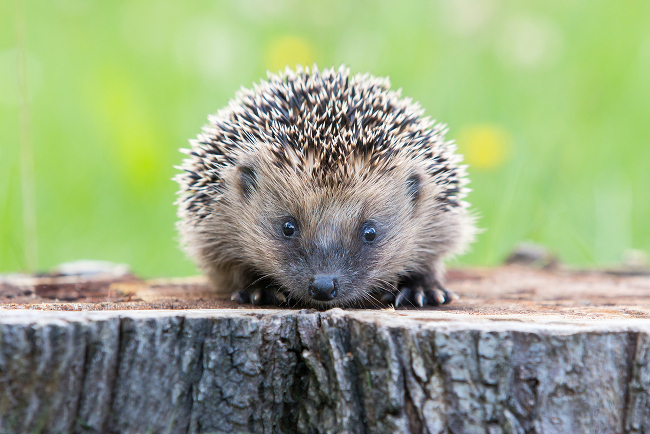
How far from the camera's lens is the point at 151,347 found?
74.4 inches

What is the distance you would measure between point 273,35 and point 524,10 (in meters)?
2.20

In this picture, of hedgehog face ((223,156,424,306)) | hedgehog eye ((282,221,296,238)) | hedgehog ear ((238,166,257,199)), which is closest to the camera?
hedgehog face ((223,156,424,306))

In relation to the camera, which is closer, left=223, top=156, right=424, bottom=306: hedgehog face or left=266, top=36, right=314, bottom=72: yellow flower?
left=223, top=156, right=424, bottom=306: hedgehog face

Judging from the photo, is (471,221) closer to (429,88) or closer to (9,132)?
(429,88)

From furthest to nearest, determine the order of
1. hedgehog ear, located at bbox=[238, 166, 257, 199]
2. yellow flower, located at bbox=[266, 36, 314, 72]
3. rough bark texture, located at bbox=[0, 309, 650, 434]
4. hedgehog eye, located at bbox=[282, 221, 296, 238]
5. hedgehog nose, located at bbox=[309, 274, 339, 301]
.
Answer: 1. yellow flower, located at bbox=[266, 36, 314, 72]
2. hedgehog ear, located at bbox=[238, 166, 257, 199]
3. hedgehog eye, located at bbox=[282, 221, 296, 238]
4. hedgehog nose, located at bbox=[309, 274, 339, 301]
5. rough bark texture, located at bbox=[0, 309, 650, 434]

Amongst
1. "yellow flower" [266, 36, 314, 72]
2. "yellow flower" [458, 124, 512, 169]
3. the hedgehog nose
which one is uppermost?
"yellow flower" [266, 36, 314, 72]

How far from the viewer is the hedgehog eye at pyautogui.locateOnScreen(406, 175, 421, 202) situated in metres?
2.87

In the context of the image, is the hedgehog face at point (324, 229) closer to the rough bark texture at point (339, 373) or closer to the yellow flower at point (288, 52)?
the rough bark texture at point (339, 373)

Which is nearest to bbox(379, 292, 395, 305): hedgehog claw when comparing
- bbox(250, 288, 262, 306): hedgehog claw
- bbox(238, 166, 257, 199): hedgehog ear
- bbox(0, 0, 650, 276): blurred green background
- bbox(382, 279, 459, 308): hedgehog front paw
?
bbox(382, 279, 459, 308): hedgehog front paw

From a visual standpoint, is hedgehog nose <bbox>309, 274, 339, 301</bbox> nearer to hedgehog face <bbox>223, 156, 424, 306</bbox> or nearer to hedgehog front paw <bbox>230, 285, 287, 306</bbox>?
hedgehog face <bbox>223, 156, 424, 306</bbox>

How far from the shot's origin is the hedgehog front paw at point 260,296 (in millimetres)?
2686

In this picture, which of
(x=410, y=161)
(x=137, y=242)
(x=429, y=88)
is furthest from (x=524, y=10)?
(x=137, y=242)

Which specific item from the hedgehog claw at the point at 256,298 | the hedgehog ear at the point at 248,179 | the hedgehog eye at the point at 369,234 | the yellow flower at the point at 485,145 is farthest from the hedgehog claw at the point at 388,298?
the yellow flower at the point at 485,145

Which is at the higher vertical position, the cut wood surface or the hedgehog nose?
the hedgehog nose
